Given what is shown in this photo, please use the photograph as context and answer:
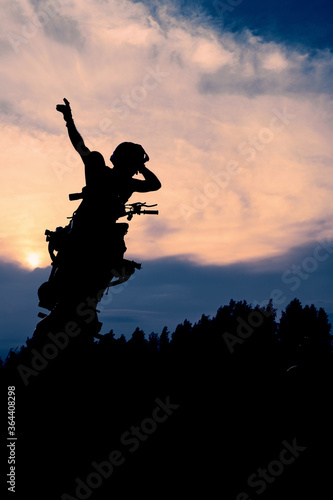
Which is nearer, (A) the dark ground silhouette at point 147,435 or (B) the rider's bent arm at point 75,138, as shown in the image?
(A) the dark ground silhouette at point 147,435

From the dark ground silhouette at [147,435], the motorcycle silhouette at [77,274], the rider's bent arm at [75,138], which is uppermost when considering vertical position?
the rider's bent arm at [75,138]

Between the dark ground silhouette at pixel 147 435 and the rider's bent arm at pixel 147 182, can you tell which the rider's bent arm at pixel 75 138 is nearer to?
the rider's bent arm at pixel 147 182

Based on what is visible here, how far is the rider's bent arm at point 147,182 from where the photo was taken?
21.2 feet

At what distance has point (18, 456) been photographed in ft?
18.4

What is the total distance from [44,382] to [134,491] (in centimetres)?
284

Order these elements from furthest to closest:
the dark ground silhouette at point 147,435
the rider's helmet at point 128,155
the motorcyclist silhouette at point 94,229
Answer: the rider's helmet at point 128,155 → the motorcyclist silhouette at point 94,229 → the dark ground silhouette at point 147,435

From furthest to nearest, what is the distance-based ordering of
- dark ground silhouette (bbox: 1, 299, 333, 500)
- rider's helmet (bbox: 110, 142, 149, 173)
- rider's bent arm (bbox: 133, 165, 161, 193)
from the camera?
rider's bent arm (bbox: 133, 165, 161, 193)
rider's helmet (bbox: 110, 142, 149, 173)
dark ground silhouette (bbox: 1, 299, 333, 500)

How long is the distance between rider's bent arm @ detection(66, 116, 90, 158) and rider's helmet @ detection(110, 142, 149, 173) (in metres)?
0.62

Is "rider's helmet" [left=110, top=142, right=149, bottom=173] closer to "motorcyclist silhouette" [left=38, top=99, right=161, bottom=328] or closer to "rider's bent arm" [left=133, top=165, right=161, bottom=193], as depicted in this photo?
"motorcyclist silhouette" [left=38, top=99, right=161, bottom=328]

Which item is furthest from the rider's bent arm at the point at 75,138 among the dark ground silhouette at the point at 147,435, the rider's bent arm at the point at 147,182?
the dark ground silhouette at the point at 147,435

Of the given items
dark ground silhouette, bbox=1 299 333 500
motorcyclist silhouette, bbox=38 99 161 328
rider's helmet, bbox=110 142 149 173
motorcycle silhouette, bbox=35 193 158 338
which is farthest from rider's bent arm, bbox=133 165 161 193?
dark ground silhouette, bbox=1 299 333 500

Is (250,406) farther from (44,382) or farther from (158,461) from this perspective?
(44,382)

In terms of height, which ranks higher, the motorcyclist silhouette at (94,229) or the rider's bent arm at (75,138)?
the rider's bent arm at (75,138)

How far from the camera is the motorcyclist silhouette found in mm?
5996
